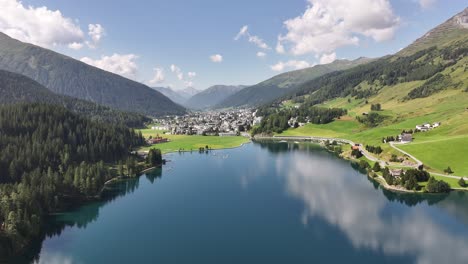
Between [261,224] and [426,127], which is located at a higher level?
[426,127]

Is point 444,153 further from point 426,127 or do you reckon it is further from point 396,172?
point 426,127

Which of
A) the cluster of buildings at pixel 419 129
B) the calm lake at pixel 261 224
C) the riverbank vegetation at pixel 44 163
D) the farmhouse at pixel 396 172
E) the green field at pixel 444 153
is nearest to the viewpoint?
the calm lake at pixel 261 224

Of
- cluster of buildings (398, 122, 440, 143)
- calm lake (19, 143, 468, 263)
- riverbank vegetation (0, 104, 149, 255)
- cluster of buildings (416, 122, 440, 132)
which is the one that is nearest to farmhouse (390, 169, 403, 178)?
calm lake (19, 143, 468, 263)

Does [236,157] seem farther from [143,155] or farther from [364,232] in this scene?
[364,232]

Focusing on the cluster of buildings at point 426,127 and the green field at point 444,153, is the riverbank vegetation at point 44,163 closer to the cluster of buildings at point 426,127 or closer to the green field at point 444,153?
the green field at point 444,153

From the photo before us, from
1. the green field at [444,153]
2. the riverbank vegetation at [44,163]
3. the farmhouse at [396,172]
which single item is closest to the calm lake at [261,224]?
the riverbank vegetation at [44,163]

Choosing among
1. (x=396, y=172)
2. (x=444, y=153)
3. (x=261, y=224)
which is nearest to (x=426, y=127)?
(x=444, y=153)

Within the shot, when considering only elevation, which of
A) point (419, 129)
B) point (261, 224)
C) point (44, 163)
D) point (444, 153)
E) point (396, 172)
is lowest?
point (261, 224)
